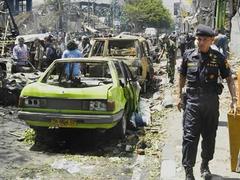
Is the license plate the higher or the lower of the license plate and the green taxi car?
the lower

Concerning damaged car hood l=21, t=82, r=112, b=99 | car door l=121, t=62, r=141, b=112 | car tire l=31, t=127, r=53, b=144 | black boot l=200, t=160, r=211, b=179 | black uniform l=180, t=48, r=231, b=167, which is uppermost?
black uniform l=180, t=48, r=231, b=167

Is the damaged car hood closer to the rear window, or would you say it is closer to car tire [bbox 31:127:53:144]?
car tire [bbox 31:127:53:144]

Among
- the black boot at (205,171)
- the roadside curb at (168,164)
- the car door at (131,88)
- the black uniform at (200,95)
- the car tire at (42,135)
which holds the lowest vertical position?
the car tire at (42,135)

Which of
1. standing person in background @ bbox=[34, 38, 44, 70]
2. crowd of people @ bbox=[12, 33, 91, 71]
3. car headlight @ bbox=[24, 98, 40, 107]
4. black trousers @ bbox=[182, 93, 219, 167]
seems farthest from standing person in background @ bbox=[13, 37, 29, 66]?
black trousers @ bbox=[182, 93, 219, 167]

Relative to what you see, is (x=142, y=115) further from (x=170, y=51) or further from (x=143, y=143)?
(x=170, y=51)

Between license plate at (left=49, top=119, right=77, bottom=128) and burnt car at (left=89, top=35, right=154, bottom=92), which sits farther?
burnt car at (left=89, top=35, right=154, bottom=92)

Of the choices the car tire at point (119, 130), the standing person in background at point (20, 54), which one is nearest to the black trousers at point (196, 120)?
the car tire at point (119, 130)

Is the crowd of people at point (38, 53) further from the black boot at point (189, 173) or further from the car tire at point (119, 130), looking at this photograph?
the black boot at point (189, 173)

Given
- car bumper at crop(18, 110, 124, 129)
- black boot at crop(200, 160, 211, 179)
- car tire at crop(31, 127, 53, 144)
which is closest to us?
black boot at crop(200, 160, 211, 179)

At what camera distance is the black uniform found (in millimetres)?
5590

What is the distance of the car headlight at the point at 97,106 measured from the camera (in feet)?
25.8

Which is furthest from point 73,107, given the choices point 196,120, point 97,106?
point 196,120

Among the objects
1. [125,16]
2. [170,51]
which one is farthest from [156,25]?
[170,51]

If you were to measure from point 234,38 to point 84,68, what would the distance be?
1334 cm
